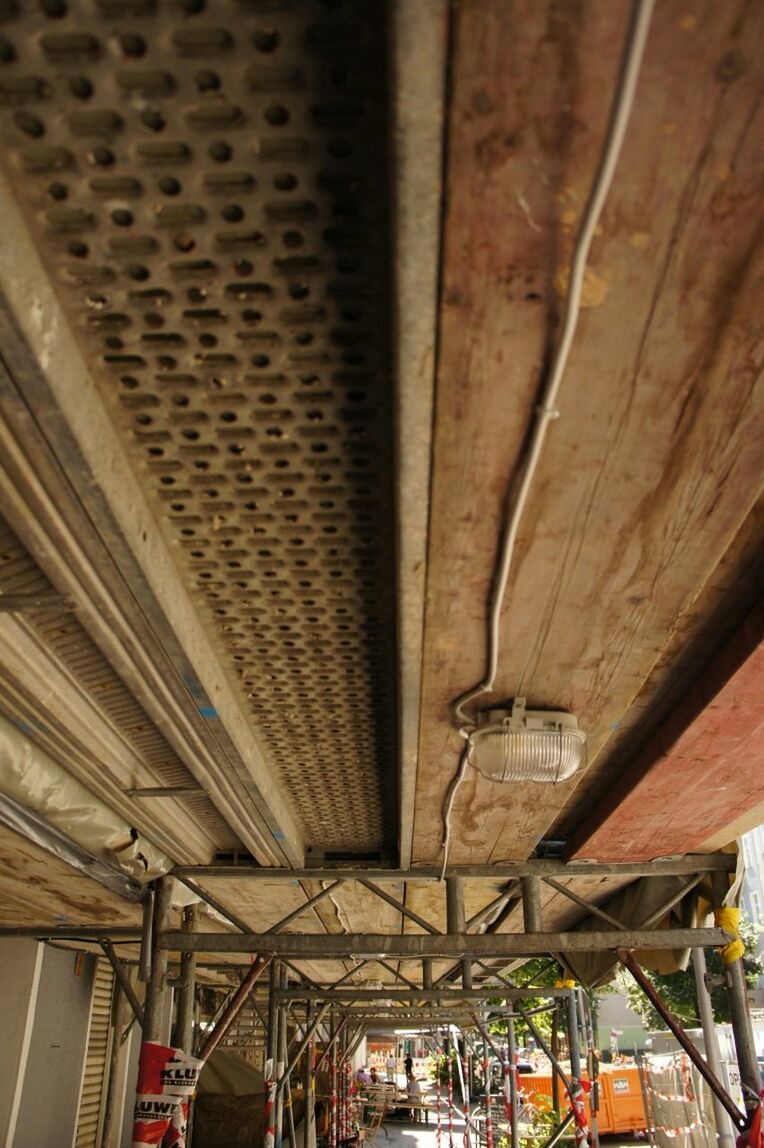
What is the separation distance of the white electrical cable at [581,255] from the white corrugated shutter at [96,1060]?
33.6 feet

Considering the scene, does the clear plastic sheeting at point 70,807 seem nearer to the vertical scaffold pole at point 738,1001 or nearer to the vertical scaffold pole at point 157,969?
the vertical scaffold pole at point 157,969

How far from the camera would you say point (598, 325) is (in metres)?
1.57

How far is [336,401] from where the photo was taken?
6.23 ft

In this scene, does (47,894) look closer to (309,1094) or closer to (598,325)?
(598,325)

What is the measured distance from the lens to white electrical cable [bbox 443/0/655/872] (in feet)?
3.59

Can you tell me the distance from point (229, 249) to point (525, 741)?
6.99 ft

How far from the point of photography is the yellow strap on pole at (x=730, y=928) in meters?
4.92

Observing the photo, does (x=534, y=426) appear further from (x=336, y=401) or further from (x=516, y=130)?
(x=516, y=130)

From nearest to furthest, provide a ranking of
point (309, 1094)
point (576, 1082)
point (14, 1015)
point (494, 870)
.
→ point (494, 870) → point (576, 1082) → point (14, 1015) → point (309, 1094)

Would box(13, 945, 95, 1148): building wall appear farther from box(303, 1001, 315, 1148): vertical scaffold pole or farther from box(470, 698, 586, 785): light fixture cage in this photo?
box(470, 698, 586, 785): light fixture cage

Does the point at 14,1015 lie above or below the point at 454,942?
below

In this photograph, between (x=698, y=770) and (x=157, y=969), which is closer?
(x=698, y=770)

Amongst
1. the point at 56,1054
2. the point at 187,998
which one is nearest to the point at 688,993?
the point at 56,1054

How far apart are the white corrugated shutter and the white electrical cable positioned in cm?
1023
